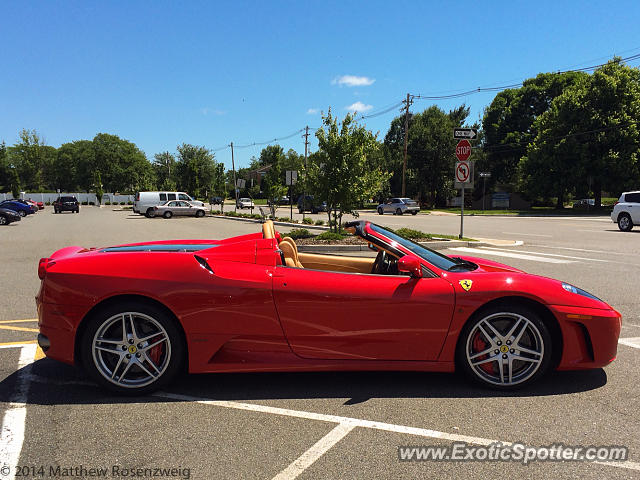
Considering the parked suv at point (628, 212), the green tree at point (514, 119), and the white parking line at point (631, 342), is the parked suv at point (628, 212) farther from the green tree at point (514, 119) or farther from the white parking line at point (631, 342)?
the green tree at point (514, 119)

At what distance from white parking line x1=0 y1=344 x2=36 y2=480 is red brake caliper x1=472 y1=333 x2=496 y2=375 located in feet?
9.79

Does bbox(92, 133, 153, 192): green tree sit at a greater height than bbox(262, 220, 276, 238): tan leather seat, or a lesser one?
greater

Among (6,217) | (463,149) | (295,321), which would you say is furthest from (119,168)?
(295,321)

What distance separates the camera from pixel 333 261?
4309 millimetres

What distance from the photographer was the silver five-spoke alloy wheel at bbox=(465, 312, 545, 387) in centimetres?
335

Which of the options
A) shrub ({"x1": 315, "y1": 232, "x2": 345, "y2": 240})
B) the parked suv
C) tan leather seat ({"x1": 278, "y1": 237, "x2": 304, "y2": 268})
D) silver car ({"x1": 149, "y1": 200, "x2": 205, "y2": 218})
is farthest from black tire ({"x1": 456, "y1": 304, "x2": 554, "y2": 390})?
silver car ({"x1": 149, "y1": 200, "x2": 205, "y2": 218})

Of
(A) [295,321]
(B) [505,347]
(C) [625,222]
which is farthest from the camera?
(C) [625,222]

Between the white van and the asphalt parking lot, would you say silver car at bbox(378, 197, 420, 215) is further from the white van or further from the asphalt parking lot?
the asphalt parking lot

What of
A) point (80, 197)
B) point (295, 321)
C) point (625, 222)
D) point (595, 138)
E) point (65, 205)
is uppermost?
point (595, 138)

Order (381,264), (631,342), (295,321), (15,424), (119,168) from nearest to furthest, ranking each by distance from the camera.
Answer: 1. (15,424)
2. (295,321)
3. (381,264)
4. (631,342)
5. (119,168)

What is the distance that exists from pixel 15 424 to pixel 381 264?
2.87 metres

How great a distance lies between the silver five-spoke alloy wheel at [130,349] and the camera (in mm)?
3246

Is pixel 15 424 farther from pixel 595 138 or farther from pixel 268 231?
pixel 595 138

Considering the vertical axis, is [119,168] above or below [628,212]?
above
